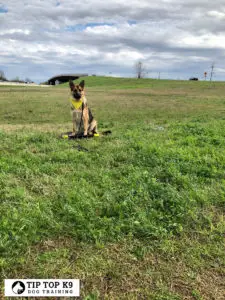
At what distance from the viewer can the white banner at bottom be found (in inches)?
86.7

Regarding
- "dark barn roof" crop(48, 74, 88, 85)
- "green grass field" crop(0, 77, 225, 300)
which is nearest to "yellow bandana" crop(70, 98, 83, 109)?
"green grass field" crop(0, 77, 225, 300)

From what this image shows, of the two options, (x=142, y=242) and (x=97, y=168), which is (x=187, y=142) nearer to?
(x=97, y=168)

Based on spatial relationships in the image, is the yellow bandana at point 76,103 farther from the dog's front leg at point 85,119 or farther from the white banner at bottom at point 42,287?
the white banner at bottom at point 42,287

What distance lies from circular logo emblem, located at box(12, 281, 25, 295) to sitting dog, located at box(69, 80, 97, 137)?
4.70 metres

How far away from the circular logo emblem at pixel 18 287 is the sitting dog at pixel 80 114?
470 centimetres

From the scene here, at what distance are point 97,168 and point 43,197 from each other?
124 centimetres

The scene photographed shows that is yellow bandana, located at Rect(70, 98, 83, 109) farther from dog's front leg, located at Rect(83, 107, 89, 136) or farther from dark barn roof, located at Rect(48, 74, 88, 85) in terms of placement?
dark barn roof, located at Rect(48, 74, 88, 85)

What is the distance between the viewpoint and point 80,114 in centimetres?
670

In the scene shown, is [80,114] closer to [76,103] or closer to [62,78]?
[76,103]

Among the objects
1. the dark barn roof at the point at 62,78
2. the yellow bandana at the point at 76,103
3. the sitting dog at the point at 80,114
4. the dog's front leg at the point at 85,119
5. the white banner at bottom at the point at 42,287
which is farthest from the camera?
the dark barn roof at the point at 62,78

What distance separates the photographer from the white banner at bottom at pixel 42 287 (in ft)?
7.22

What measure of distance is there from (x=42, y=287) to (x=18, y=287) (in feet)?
0.65

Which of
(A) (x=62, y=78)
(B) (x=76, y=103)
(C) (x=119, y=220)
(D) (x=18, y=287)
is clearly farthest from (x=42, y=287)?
(A) (x=62, y=78)

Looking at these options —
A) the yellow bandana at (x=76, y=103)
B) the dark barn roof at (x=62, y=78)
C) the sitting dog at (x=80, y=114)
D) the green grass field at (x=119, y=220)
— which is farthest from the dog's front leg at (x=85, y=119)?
the dark barn roof at (x=62, y=78)
